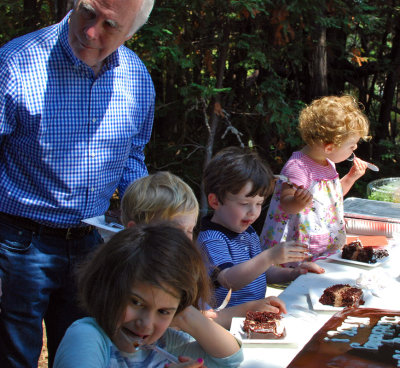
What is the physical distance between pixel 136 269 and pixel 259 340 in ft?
1.71

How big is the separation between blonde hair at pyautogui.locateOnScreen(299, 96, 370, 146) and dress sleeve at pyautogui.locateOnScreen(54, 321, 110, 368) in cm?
194

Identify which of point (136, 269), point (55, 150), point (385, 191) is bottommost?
point (385, 191)

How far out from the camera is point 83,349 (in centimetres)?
121

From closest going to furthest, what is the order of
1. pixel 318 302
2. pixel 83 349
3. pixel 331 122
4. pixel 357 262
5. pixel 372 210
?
1. pixel 83 349
2. pixel 318 302
3. pixel 357 262
4. pixel 331 122
5. pixel 372 210

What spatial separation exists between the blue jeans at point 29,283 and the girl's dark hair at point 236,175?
1.89ft

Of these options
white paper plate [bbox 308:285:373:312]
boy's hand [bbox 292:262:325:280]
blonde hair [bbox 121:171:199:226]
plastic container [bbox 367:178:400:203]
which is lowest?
plastic container [bbox 367:178:400:203]

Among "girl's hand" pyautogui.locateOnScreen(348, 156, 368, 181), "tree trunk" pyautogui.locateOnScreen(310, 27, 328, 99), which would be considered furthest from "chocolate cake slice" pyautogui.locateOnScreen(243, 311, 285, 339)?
"tree trunk" pyautogui.locateOnScreen(310, 27, 328, 99)

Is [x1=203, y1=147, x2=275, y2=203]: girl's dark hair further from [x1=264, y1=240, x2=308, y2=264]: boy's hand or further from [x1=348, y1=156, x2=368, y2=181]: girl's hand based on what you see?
[x1=348, y1=156, x2=368, y2=181]: girl's hand

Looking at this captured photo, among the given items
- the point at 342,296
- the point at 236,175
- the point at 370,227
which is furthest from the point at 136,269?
the point at 370,227

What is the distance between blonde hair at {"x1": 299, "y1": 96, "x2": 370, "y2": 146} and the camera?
2.89 meters

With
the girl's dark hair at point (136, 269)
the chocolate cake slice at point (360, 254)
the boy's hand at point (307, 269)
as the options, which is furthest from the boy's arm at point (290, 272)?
the girl's dark hair at point (136, 269)

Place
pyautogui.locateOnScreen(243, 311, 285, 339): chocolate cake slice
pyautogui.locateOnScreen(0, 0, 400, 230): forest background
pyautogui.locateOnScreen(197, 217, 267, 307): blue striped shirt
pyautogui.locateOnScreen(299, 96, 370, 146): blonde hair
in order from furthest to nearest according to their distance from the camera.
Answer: pyautogui.locateOnScreen(0, 0, 400, 230): forest background → pyautogui.locateOnScreen(299, 96, 370, 146): blonde hair → pyautogui.locateOnScreen(197, 217, 267, 307): blue striped shirt → pyautogui.locateOnScreen(243, 311, 285, 339): chocolate cake slice

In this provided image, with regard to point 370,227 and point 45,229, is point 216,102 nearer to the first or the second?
point 370,227

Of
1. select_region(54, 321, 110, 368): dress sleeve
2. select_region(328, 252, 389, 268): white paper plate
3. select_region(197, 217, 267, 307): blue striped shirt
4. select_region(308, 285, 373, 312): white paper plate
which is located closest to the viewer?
select_region(54, 321, 110, 368): dress sleeve
